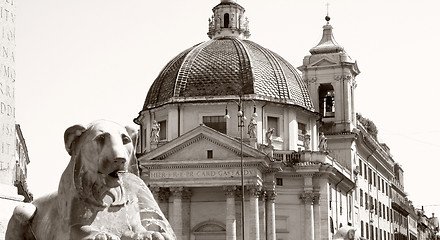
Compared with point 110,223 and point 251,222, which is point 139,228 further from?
point 251,222

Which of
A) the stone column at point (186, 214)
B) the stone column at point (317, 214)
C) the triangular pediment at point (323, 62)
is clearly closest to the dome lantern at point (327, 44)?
the triangular pediment at point (323, 62)

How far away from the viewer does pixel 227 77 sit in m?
68.2

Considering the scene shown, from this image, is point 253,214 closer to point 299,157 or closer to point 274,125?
point 299,157

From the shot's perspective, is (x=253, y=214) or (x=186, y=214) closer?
(x=253, y=214)

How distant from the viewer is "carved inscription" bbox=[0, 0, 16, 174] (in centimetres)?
790

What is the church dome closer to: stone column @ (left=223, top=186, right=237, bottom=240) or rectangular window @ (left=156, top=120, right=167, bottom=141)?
rectangular window @ (left=156, top=120, right=167, bottom=141)

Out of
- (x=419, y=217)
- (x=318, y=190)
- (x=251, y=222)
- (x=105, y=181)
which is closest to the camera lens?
(x=105, y=181)

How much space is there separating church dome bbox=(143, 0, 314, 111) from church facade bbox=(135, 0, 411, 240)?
72mm

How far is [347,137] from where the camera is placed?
7994cm

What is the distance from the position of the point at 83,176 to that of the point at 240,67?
209 ft

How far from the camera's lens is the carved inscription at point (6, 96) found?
7.90 metres

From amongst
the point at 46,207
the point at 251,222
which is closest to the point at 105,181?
the point at 46,207

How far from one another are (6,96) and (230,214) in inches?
2146

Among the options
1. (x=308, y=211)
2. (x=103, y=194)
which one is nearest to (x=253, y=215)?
(x=308, y=211)
